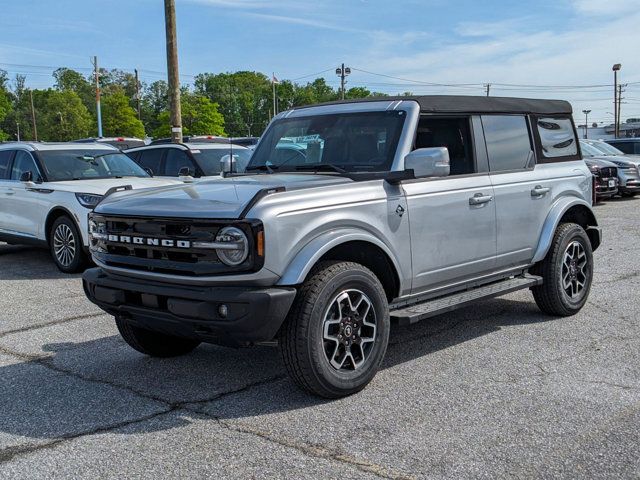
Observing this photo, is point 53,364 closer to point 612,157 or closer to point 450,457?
point 450,457

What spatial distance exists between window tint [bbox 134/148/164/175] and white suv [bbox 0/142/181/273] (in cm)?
139

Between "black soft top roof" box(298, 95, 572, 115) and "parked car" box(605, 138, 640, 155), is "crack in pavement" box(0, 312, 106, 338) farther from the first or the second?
"parked car" box(605, 138, 640, 155)

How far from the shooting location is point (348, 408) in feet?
14.3

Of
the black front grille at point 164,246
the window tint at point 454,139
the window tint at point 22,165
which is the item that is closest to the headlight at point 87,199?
the window tint at point 22,165

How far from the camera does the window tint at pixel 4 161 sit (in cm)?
1104

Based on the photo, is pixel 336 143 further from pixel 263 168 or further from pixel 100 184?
pixel 100 184

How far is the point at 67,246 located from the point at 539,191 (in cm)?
637

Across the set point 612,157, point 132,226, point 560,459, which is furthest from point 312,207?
point 612,157

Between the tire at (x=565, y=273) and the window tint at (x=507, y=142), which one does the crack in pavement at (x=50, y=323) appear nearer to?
the window tint at (x=507, y=142)

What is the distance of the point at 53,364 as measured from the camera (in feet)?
18.0

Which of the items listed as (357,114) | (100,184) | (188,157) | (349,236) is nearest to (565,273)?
(357,114)

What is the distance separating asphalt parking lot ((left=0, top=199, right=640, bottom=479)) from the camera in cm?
360

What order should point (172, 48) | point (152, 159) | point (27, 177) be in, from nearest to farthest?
point (27, 177)
point (152, 159)
point (172, 48)

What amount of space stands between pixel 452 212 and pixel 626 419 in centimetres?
191
